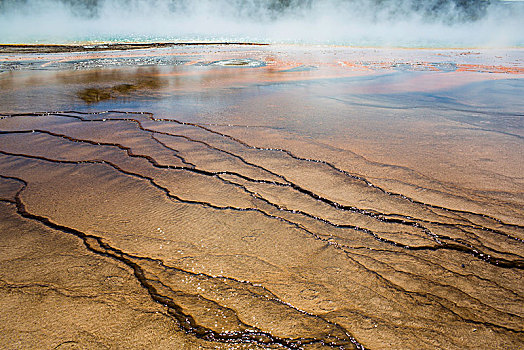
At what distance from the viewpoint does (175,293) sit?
138 cm

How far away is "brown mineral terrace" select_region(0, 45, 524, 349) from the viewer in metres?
1.24

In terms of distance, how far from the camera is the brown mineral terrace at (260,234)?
4.08 ft

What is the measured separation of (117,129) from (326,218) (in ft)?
9.16

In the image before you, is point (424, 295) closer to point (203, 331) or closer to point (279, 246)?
point (279, 246)

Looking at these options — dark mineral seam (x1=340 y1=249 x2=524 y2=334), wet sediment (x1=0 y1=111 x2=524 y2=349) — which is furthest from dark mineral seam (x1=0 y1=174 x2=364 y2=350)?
dark mineral seam (x1=340 y1=249 x2=524 y2=334)

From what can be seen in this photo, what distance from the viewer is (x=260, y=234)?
1.79 metres

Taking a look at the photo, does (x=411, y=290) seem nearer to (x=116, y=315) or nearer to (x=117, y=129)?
(x=116, y=315)

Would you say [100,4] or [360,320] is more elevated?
[100,4]

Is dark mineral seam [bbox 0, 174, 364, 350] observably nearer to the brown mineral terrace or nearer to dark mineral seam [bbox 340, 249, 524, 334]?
the brown mineral terrace

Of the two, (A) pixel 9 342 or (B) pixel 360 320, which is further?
(B) pixel 360 320

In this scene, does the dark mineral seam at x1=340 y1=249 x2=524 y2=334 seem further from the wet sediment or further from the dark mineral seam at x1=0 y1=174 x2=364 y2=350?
the dark mineral seam at x1=0 y1=174 x2=364 y2=350

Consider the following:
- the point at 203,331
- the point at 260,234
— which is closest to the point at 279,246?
the point at 260,234

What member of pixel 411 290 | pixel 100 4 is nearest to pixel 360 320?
pixel 411 290

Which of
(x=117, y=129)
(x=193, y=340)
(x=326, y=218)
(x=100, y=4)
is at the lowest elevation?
(x=193, y=340)
